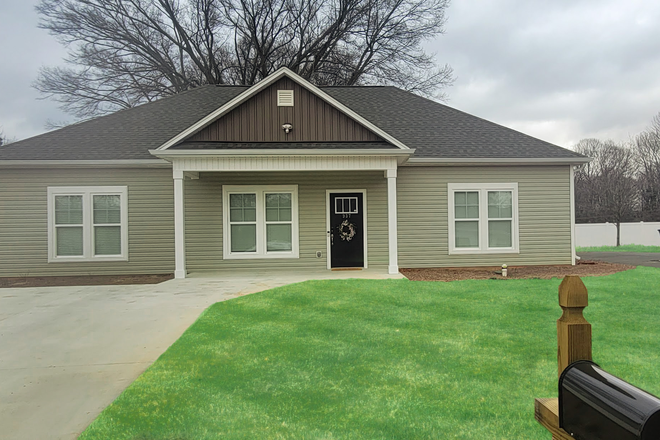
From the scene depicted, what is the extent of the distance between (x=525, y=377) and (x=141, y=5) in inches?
1007

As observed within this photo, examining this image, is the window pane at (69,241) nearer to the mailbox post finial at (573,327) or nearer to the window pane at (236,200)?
the window pane at (236,200)

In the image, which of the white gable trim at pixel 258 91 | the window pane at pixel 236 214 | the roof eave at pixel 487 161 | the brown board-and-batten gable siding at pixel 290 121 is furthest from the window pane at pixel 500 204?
the window pane at pixel 236 214

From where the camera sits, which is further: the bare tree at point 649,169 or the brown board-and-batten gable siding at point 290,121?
the bare tree at point 649,169

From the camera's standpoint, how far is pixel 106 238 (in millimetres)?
11258

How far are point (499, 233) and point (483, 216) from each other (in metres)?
0.67

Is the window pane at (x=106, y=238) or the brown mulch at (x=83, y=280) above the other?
the window pane at (x=106, y=238)

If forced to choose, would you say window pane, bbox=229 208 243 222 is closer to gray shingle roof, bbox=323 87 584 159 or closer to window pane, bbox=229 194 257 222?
window pane, bbox=229 194 257 222

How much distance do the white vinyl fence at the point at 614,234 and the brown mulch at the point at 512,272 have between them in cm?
1354

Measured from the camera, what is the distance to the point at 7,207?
11.0 m

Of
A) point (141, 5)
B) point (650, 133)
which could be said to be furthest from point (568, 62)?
point (141, 5)

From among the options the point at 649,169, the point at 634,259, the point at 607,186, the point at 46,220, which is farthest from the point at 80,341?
the point at 649,169

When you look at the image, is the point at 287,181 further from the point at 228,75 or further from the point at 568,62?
the point at 568,62

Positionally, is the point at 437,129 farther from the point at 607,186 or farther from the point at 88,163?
the point at 607,186

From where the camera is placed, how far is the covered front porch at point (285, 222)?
37.2 ft
